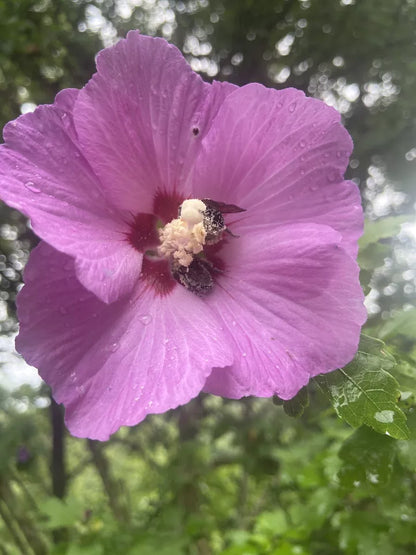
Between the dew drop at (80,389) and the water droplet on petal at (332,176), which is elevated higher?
the water droplet on petal at (332,176)

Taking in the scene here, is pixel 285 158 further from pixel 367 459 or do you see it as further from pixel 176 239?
pixel 367 459

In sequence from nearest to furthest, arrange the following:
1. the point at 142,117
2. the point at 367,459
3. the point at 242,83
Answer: the point at 142,117 → the point at 367,459 → the point at 242,83

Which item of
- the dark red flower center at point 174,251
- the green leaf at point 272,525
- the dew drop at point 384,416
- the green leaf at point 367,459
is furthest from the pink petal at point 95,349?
the green leaf at point 272,525

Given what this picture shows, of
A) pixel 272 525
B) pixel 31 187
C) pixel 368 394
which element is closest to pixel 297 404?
pixel 368 394

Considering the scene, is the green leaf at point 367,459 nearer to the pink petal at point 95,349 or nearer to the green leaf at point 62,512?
the pink petal at point 95,349

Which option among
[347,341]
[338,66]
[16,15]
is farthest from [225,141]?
[338,66]

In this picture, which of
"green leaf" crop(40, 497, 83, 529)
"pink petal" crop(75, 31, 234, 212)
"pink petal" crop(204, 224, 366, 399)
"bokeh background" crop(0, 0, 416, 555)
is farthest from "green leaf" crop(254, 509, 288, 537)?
"pink petal" crop(75, 31, 234, 212)
